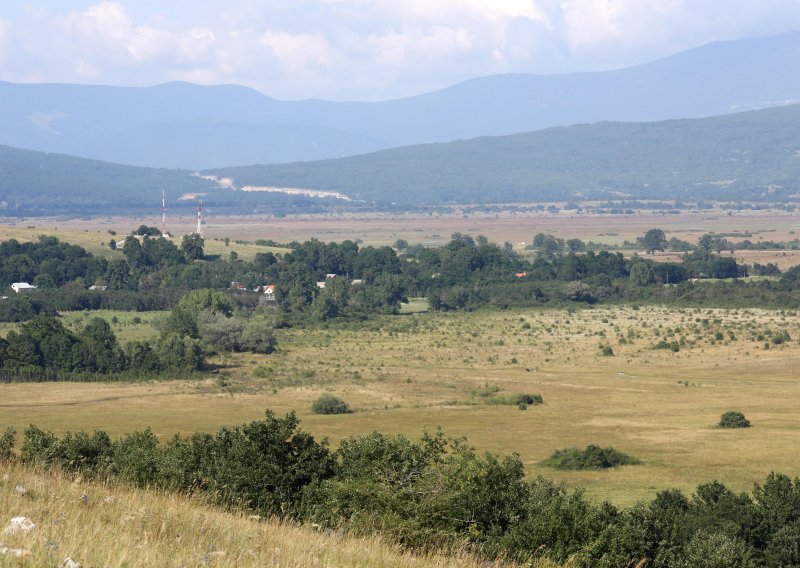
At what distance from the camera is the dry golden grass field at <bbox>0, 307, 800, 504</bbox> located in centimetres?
4747

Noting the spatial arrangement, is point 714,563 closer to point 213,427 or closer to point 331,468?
point 331,468

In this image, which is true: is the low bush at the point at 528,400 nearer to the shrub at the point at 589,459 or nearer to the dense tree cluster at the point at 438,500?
the shrub at the point at 589,459

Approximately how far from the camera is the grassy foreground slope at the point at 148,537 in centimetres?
1012

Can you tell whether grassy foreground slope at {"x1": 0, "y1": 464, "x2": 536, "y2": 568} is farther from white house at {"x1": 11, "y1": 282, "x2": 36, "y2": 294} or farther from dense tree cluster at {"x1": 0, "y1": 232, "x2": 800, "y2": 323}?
white house at {"x1": 11, "y1": 282, "x2": 36, "y2": 294}

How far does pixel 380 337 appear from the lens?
303 feet

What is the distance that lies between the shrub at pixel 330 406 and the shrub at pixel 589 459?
48.5 ft

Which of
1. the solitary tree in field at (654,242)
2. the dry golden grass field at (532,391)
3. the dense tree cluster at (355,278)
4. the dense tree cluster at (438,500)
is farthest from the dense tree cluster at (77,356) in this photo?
the solitary tree in field at (654,242)

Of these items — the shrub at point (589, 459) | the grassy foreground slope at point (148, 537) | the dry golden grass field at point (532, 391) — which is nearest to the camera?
the grassy foreground slope at point (148, 537)

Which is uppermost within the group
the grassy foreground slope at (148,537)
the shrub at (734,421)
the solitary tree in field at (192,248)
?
the grassy foreground slope at (148,537)

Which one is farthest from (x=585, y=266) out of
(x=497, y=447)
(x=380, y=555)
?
(x=380, y=555)

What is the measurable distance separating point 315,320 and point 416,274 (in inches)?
1341

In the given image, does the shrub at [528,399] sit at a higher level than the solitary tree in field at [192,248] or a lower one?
lower

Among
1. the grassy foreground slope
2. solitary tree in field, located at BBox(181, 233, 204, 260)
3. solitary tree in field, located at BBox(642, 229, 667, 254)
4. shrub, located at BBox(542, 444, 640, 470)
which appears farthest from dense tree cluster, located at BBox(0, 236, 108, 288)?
the grassy foreground slope

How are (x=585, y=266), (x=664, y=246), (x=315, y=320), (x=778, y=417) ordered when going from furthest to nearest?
(x=664, y=246), (x=585, y=266), (x=315, y=320), (x=778, y=417)
